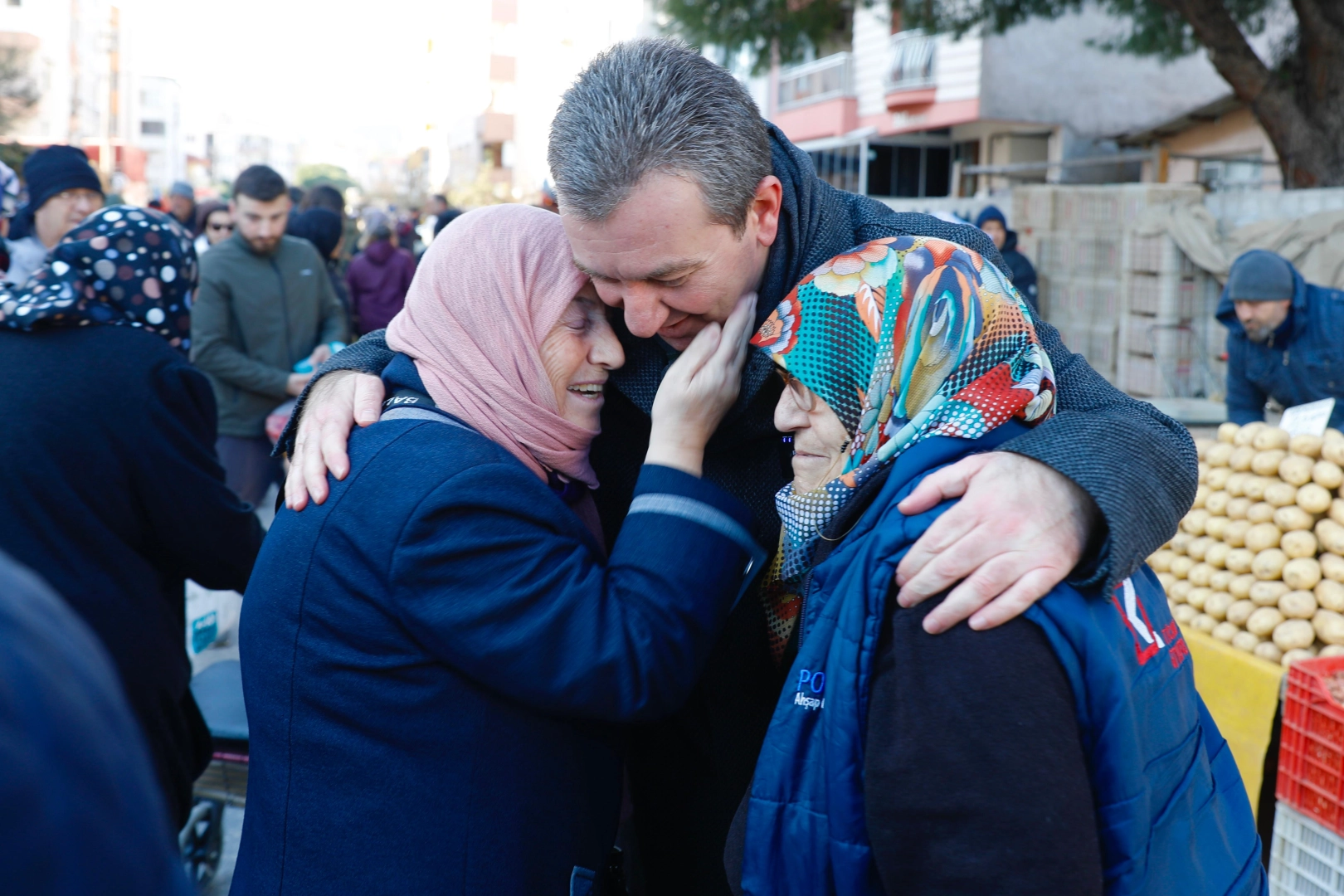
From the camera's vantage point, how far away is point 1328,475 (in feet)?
10.6

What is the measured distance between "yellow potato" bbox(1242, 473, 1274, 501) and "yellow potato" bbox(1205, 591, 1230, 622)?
32 centimetres

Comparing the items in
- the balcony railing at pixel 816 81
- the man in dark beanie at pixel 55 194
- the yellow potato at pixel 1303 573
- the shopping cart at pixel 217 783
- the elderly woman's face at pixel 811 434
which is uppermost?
the balcony railing at pixel 816 81

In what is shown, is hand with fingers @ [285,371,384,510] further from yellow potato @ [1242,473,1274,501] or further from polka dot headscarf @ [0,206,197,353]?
yellow potato @ [1242,473,1274,501]

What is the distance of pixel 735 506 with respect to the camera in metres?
1.62

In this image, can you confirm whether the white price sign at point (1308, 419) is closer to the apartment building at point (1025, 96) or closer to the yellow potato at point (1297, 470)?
the yellow potato at point (1297, 470)

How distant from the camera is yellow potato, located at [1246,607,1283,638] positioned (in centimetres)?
316

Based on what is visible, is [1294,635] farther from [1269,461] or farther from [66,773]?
[66,773]

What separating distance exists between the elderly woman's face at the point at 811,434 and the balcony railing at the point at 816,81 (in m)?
23.9

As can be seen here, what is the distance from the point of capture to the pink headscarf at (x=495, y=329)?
1628mm

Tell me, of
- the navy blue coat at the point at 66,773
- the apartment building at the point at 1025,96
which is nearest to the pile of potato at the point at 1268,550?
the navy blue coat at the point at 66,773

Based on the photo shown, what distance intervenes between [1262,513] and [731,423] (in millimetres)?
2381

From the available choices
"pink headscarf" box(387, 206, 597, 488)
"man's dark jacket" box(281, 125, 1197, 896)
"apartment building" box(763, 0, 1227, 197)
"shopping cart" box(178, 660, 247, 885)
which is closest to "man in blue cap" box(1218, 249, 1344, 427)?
"man's dark jacket" box(281, 125, 1197, 896)

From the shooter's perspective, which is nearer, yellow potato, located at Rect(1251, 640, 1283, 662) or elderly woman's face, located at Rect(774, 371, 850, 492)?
elderly woman's face, located at Rect(774, 371, 850, 492)

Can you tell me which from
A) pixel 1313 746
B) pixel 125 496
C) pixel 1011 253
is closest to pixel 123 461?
pixel 125 496
